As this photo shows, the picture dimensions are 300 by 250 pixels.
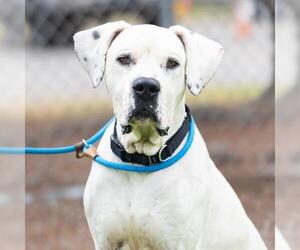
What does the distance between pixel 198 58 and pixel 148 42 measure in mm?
211

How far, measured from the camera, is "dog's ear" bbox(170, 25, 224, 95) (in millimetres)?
3818

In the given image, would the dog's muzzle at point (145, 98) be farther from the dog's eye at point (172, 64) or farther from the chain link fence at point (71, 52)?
the chain link fence at point (71, 52)

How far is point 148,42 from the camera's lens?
12.5ft

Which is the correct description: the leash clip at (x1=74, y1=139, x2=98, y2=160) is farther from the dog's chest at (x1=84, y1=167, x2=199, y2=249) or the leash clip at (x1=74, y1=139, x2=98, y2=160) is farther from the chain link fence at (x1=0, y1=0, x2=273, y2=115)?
the chain link fence at (x1=0, y1=0, x2=273, y2=115)

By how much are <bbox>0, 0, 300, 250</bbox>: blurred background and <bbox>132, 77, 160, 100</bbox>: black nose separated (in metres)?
3.45

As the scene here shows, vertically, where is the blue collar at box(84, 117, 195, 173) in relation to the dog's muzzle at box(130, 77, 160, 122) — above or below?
below

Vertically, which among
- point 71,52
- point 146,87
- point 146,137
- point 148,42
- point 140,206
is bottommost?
point 71,52

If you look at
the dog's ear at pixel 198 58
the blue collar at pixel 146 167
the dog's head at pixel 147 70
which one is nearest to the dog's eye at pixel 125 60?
the dog's head at pixel 147 70

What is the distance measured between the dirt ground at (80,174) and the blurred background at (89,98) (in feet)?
0.04

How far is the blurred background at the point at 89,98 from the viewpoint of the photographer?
7.84m

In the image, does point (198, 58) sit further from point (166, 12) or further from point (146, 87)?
point (166, 12)

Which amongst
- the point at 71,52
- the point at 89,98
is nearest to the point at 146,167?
the point at 89,98

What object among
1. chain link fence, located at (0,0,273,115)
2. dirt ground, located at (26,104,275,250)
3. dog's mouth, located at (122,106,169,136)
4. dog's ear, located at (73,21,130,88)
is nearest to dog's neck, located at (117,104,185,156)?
dog's mouth, located at (122,106,169,136)

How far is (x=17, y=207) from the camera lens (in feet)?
23.3
